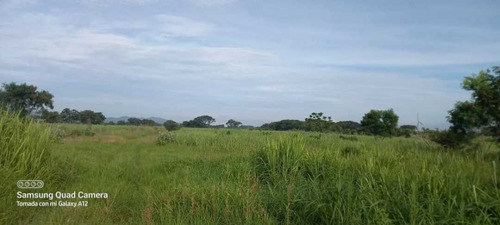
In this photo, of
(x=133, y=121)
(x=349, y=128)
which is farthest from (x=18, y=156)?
(x=133, y=121)

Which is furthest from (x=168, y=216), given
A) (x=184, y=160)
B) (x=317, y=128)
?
(x=317, y=128)

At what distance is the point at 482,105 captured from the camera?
31.0 ft

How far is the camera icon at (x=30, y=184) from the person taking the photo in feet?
18.7

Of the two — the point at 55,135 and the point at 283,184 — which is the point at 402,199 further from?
the point at 55,135

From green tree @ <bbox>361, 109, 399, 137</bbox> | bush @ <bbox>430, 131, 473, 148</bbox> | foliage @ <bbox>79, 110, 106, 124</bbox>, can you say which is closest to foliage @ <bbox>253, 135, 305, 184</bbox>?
bush @ <bbox>430, 131, 473, 148</bbox>

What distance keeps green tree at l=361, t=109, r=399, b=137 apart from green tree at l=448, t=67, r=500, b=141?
58.1 ft

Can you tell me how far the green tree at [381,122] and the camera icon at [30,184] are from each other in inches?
1015

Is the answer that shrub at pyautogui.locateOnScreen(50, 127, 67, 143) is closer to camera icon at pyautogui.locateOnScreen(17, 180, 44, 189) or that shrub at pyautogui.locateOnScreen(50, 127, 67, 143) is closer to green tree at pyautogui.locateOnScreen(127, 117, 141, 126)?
camera icon at pyautogui.locateOnScreen(17, 180, 44, 189)

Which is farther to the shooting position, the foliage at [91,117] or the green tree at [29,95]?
the foliage at [91,117]

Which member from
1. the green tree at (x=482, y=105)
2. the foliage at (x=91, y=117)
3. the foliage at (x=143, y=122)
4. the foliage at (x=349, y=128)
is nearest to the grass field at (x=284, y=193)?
the green tree at (x=482, y=105)

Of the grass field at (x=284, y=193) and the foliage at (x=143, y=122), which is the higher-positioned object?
the foliage at (x=143, y=122)

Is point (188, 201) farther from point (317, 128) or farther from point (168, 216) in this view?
point (317, 128)

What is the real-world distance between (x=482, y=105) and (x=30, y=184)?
37.2ft

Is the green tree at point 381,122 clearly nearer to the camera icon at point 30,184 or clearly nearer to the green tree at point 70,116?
the camera icon at point 30,184
